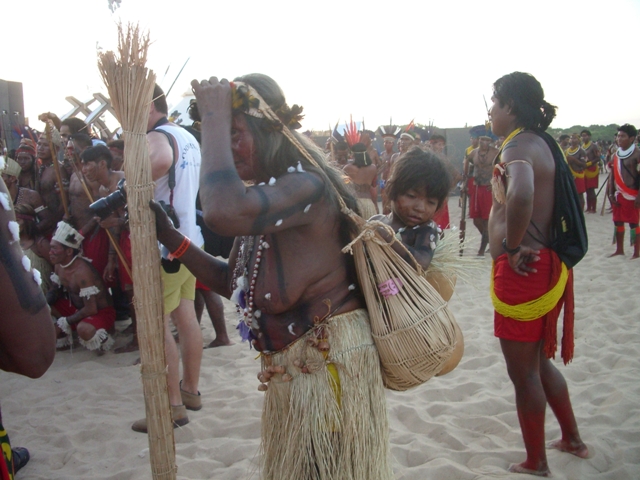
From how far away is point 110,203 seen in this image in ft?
6.21

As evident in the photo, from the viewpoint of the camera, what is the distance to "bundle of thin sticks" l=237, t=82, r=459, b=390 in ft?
5.94

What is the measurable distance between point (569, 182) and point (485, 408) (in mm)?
1849

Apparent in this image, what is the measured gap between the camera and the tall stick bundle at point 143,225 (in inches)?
70.8

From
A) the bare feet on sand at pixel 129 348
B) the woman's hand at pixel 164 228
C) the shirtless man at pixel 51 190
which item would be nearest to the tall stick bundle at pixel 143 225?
the woman's hand at pixel 164 228

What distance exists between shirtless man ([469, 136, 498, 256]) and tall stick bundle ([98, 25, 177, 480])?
787 centimetres

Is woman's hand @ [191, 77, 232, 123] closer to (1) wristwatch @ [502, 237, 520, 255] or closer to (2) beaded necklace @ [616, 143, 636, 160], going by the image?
(1) wristwatch @ [502, 237, 520, 255]

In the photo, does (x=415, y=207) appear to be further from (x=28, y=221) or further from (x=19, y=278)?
(x=28, y=221)

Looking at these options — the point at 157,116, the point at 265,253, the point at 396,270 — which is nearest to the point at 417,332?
the point at 396,270

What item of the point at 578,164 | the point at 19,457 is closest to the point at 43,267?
the point at 19,457

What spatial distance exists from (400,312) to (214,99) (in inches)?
38.2

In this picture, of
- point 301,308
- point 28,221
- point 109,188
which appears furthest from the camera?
point 28,221

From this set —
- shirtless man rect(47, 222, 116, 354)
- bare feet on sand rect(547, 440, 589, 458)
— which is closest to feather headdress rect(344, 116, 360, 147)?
shirtless man rect(47, 222, 116, 354)

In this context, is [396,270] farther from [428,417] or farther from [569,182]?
[428,417]

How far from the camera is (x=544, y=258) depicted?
8.97ft
